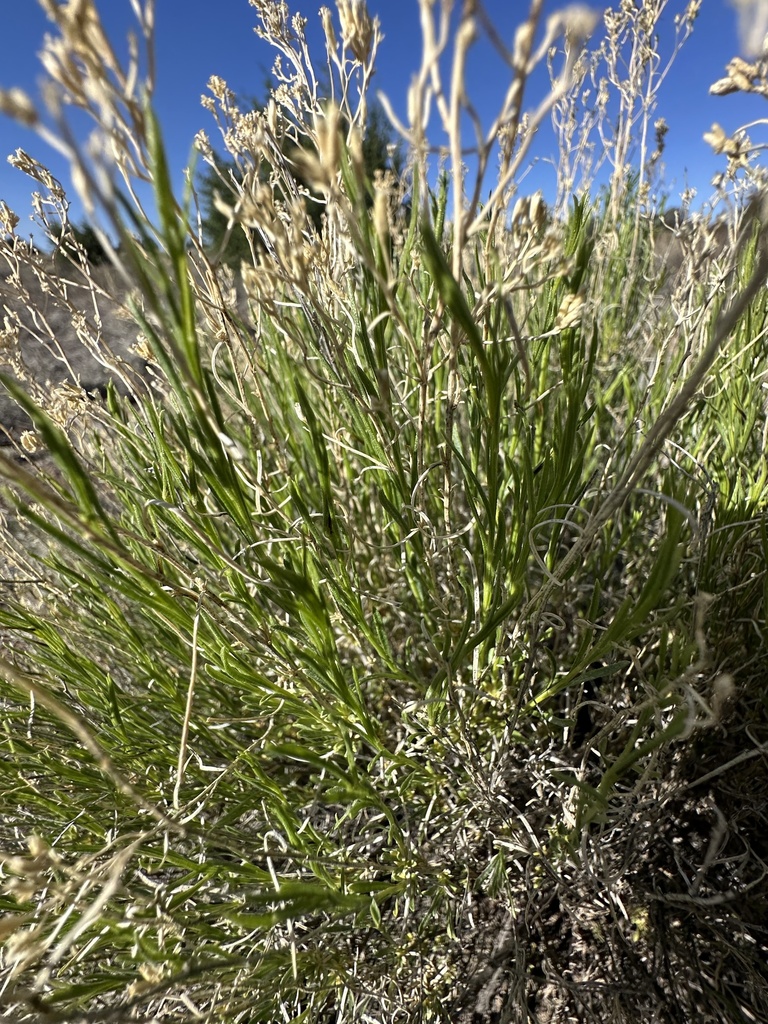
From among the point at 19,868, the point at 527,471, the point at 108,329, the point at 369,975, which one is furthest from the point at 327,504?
the point at 108,329

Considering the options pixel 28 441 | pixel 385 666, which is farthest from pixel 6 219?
pixel 385 666

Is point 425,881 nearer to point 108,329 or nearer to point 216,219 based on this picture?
point 108,329

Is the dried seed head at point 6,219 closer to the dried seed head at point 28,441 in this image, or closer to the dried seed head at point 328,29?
the dried seed head at point 28,441

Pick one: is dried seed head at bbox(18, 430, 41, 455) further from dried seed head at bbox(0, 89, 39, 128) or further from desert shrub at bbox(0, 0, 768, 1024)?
dried seed head at bbox(0, 89, 39, 128)

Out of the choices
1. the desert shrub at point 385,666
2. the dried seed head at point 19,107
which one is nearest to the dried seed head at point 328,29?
the desert shrub at point 385,666

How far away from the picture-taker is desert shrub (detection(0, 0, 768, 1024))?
436 millimetres

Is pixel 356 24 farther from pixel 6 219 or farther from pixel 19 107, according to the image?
pixel 6 219

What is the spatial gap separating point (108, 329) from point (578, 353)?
239 cm

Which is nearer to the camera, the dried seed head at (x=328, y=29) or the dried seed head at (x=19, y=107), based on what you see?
the dried seed head at (x=19, y=107)

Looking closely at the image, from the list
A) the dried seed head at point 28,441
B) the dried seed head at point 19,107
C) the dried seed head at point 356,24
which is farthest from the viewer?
the dried seed head at point 28,441

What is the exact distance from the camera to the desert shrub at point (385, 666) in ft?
1.43

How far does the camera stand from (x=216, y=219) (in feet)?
21.0

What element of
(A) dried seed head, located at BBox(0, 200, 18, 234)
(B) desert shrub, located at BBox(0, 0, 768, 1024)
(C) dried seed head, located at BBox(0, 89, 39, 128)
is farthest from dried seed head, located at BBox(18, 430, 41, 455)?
(C) dried seed head, located at BBox(0, 89, 39, 128)

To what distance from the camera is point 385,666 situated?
0.73 meters
